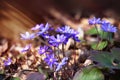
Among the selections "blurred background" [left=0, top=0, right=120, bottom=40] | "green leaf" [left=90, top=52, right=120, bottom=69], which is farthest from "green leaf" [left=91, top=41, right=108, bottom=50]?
"blurred background" [left=0, top=0, right=120, bottom=40]

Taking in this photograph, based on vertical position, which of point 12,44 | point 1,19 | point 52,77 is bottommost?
point 52,77

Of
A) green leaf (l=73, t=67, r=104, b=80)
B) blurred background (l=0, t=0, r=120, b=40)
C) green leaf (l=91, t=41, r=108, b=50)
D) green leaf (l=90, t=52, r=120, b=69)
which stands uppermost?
blurred background (l=0, t=0, r=120, b=40)

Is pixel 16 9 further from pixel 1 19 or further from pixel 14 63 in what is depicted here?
pixel 14 63

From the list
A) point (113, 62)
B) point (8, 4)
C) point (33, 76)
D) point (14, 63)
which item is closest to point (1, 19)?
point (8, 4)

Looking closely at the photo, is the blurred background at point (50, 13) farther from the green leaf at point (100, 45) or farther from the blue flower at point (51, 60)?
the blue flower at point (51, 60)

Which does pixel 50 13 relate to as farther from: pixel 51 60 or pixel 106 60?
pixel 106 60

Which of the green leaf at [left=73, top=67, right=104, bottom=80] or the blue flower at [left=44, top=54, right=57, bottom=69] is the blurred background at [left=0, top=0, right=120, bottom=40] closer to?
the blue flower at [left=44, top=54, right=57, bottom=69]

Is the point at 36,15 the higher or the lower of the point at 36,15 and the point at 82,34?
the higher
